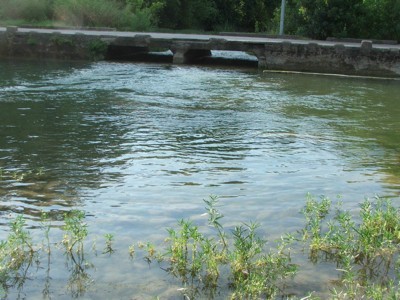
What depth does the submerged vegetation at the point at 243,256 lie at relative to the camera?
5.48 meters

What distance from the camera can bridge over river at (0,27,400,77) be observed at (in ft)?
75.4

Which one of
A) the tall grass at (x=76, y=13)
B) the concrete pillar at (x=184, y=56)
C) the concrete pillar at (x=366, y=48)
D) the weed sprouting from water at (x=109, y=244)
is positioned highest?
the tall grass at (x=76, y=13)

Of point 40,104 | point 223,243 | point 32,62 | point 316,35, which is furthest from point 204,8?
point 223,243

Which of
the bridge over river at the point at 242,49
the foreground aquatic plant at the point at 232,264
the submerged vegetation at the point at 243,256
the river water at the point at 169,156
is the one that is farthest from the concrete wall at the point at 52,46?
the foreground aquatic plant at the point at 232,264

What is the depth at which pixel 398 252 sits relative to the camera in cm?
629

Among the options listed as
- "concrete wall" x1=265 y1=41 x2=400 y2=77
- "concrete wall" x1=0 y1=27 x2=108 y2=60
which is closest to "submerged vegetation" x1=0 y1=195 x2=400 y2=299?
"concrete wall" x1=265 y1=41 x2=400 y2=77

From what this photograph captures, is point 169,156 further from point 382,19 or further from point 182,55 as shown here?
point 382,19

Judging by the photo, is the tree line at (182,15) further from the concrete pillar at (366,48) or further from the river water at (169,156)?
the river water at (169,156)

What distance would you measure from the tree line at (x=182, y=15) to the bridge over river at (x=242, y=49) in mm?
6031

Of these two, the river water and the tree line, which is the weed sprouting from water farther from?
the tree line

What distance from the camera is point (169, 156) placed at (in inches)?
404

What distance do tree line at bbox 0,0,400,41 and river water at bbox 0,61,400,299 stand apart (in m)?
11.9

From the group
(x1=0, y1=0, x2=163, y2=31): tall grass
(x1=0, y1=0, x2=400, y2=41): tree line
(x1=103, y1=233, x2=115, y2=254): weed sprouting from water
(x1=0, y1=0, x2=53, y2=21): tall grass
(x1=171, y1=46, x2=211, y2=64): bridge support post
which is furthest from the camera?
(x1=0, y1=0, x2=53, y2=21): tall grass

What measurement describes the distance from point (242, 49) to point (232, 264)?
1935 centimetres
